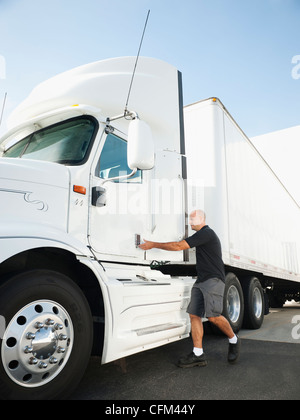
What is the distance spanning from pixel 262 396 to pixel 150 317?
1.13 meters

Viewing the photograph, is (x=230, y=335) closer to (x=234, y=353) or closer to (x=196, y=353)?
(x=234, y=353)

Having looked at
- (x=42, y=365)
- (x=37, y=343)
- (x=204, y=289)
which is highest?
(x=204, y=289)

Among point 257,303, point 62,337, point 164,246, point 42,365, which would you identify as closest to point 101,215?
point 164,246

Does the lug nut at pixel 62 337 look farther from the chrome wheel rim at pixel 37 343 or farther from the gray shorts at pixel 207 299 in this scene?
the gray shorts at pixel 207 299

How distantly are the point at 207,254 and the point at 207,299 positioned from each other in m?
0.51

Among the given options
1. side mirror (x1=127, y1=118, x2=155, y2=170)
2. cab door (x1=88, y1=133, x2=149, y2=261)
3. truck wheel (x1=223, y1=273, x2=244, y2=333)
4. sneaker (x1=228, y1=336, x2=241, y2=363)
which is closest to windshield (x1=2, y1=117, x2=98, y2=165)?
cab door (x1=88, y1=133, x2=149, y2=261)

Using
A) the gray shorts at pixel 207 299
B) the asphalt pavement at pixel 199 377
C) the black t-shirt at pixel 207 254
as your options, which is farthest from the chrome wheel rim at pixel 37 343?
the black t-shirt at pixel 207 254

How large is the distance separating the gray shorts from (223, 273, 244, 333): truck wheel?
134cm

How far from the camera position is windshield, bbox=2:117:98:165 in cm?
310

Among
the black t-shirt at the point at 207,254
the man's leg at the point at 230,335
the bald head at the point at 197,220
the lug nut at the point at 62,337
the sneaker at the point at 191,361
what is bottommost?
the sneaker at the point at 191,361

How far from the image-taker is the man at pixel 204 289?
355 centimetres

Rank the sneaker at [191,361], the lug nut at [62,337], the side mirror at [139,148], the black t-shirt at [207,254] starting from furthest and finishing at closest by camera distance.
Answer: the black t-shirt at [207,254]
the sneaker at [191,361]
the side mirror at [139,148]
the lug nut at [62,337]

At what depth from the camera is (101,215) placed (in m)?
3.15

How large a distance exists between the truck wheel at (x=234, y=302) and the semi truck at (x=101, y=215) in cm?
3
